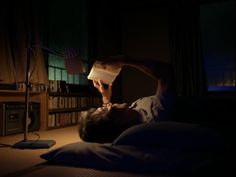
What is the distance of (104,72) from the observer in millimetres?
1593

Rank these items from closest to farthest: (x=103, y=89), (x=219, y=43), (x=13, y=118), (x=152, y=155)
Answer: (x=152, y=155) → (x=103, y=89) → (x=13, y=118) → (x=219, y=43)

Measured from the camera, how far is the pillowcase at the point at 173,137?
1076 millimetres

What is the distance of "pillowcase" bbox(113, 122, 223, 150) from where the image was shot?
1076 millimetres

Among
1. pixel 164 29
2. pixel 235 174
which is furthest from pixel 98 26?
pixel 235 174

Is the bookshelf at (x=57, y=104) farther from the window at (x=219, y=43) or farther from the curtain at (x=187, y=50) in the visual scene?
the window at (x=219, y=43)

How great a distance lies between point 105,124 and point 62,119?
6.40ft

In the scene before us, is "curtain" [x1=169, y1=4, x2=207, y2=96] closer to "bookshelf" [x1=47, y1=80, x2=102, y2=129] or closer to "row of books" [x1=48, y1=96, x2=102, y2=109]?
"row of books" [x1=48, y1=96, x2=102, y2=109]

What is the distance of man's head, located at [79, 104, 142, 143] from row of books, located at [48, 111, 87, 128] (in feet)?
4.98

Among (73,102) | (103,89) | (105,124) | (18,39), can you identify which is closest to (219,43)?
(73,102)

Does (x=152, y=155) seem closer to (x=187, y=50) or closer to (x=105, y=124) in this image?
(x=105, y=124)

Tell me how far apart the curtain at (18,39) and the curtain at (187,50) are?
7.82 ft

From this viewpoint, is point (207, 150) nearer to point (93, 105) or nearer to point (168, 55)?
point (93, 105)

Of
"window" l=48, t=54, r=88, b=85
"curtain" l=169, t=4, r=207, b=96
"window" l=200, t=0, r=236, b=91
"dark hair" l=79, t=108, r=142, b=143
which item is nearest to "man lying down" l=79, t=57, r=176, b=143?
"dark hair" l=79, t=108, r=142, b=143

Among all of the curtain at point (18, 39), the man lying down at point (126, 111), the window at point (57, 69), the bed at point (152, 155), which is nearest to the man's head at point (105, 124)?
A: the man lying down at point (126, 111)
